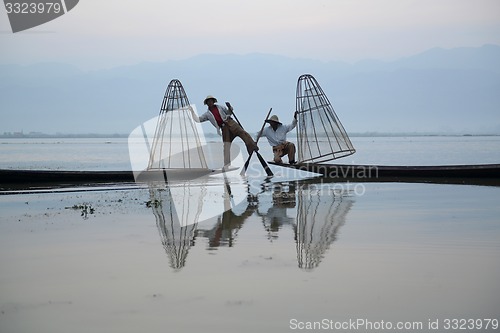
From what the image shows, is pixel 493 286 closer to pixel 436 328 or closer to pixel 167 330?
pixel 436 328

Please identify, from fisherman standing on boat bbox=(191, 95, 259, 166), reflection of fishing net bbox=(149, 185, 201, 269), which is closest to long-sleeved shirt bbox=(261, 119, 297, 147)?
fisherman standing on boat bbox=(191, 95, 259, 166)

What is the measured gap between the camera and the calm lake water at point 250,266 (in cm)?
468

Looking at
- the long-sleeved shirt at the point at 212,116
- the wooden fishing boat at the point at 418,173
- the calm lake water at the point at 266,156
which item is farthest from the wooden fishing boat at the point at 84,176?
the calm lake water at the point at 266,156

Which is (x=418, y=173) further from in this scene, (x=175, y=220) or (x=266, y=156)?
(x=266, y=156)

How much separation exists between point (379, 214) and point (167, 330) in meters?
5.65

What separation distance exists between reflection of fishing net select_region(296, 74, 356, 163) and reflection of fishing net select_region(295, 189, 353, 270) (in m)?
2.58

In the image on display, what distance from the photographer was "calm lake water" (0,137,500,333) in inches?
184

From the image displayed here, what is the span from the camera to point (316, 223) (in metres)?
8.80

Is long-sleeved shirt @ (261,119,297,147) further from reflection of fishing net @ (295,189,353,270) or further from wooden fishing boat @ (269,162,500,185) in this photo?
reflection of fishing net @ (295,189,353,270)

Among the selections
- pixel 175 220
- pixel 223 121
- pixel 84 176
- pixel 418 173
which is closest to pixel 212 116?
pixel 223 121

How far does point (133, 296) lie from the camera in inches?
205

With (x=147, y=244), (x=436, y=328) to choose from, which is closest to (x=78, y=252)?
(x=147, y=244)

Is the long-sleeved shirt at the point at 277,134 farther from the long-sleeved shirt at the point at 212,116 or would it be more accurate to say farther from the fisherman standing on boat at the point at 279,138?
the long-sleeved shirt at the point at 212,116

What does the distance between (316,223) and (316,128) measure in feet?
22.4
